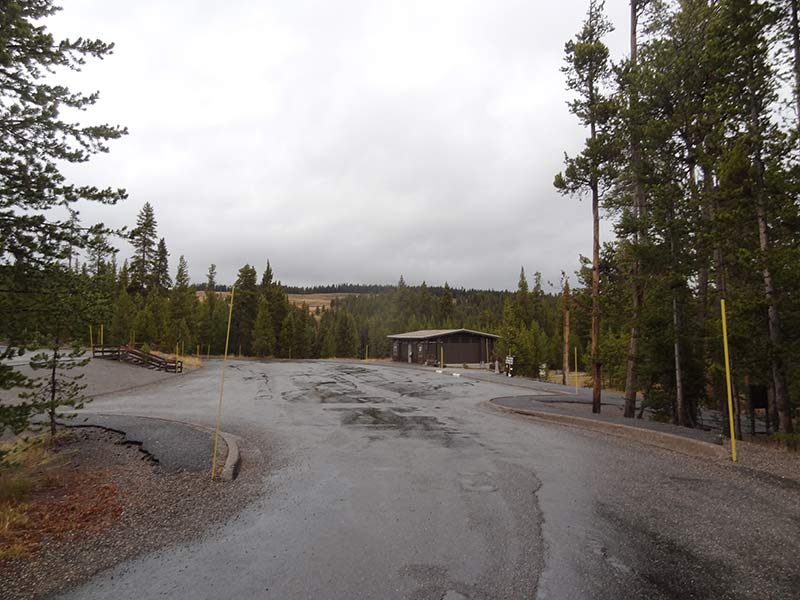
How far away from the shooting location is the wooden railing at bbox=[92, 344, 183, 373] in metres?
31.2

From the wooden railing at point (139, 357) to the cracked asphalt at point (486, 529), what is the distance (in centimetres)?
2490

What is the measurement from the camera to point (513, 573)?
4.03 meters

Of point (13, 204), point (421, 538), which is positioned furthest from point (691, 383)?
point (13, 204)

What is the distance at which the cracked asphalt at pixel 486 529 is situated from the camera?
3.87 meters

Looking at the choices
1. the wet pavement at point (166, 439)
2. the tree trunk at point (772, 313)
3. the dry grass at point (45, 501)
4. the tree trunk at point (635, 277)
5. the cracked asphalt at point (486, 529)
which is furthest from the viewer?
the tree trunk at point (635, 277)

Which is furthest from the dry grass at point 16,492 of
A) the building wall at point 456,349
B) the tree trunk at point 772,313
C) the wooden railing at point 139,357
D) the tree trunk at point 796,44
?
the building wall at point 456,349

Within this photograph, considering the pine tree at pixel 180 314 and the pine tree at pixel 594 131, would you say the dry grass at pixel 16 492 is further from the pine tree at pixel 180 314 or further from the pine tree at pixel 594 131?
the pine tree at pixel 180 314

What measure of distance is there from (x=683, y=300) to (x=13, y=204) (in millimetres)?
15015

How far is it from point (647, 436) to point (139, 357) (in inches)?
1273

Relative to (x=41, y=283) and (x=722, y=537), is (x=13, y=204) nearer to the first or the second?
(x=41, y=283)

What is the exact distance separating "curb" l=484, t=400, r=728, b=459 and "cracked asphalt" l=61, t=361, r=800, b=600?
522 mm

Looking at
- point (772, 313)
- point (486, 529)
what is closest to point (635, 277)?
point (772, 313)

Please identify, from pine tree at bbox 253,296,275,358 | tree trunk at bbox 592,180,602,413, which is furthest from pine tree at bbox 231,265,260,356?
tree trunk at bbox 592,180,602,413

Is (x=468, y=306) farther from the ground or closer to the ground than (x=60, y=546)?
farther from the ground
